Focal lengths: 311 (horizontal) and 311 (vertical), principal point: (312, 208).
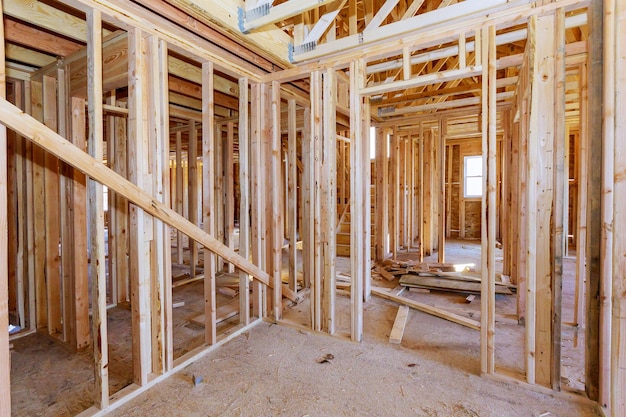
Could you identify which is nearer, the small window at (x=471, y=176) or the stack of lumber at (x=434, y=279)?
the stack of lumber at (x=434, y=279)

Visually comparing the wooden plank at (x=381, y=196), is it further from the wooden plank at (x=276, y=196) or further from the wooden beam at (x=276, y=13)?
the wooden beam at (x=276, y=13)

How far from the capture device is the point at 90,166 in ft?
6.24

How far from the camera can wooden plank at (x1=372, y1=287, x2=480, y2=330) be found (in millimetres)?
3319

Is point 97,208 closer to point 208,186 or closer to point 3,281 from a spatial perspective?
point 3,281

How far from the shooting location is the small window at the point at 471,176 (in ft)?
30.3

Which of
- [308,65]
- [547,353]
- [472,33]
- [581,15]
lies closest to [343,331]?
[547,353]

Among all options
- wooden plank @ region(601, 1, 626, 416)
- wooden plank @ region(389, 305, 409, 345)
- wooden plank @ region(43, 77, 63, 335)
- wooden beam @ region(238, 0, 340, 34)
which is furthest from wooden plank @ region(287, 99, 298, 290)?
wooden plank @ region(601, 1, 626, 416)

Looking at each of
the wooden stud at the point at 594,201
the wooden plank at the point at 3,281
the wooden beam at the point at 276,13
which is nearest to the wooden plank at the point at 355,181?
the wooden beam at the point at 276,13

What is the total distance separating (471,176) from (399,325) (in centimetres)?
744

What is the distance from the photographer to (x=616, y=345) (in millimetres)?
1919

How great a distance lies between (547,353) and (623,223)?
103cm

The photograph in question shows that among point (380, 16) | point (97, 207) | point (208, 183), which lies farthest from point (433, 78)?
point (97, 207)

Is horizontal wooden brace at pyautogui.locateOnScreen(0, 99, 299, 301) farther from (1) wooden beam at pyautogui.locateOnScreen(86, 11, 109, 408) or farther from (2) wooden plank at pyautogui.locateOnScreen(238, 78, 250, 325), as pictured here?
(2) wooden plank at pyautogui.locateOnScreen(238, 78, 250, 325)

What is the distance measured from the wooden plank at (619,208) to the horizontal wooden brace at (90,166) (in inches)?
113
